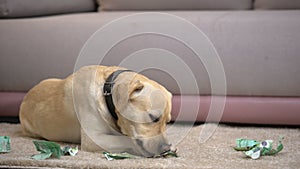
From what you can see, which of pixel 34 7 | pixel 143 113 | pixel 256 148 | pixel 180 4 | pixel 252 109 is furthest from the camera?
pixel 180 4

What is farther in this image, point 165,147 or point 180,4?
point 180,4

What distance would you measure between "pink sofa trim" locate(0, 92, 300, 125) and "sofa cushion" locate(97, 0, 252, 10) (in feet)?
2.38

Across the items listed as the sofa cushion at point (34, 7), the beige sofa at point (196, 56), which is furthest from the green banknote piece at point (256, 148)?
the sofa cushion at point (34, 7)

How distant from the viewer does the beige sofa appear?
2.61 meters

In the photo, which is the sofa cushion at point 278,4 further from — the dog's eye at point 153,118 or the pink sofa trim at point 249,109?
the dog's eye at point 153,118

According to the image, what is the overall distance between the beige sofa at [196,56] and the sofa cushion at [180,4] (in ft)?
1.03

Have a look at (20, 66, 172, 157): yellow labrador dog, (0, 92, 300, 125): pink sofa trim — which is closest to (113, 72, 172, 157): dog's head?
(20, 66, 172, 157): yellow labrador dog

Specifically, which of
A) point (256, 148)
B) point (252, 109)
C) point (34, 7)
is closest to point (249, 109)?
point (252, 109)

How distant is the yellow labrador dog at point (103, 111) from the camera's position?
204cm

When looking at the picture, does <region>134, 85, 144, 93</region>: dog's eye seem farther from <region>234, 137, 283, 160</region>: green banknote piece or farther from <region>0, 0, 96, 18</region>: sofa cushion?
<region>0, 0, 96, 18</region>: sofa cushion

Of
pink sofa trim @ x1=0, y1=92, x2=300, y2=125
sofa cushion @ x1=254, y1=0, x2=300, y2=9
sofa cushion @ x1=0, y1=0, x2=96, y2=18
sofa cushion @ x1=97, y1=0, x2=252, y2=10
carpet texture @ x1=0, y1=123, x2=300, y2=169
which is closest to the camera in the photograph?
carpet texture @ x1=0, y1=123, x2=300, y2=169

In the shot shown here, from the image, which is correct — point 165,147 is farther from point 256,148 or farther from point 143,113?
point 256,148

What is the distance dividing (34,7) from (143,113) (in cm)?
128

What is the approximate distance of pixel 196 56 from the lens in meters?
2.69
